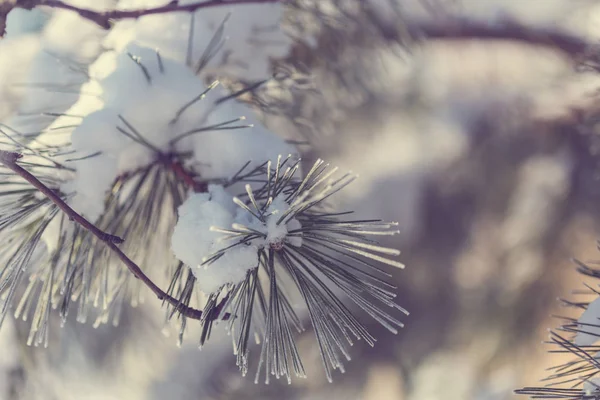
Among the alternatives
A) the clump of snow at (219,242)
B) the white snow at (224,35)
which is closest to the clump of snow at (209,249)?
the clump of snow at (219,242)

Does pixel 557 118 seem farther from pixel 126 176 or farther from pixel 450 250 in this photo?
pixel 126 176

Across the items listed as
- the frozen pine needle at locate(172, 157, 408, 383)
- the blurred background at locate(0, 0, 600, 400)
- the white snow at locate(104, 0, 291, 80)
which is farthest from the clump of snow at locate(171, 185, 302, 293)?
the blurred background at locate(0, 0, 600, 400)

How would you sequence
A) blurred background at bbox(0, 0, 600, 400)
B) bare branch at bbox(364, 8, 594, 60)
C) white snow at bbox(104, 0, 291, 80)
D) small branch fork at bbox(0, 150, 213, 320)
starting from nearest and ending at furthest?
small branch fork at bbox(0, 150, 213, 320), white snow at bbox(104, 0, 291, 80), bare branch at bbox(364, 8, 594, 60), blurred background at bbox(0, 0, 600, 400)

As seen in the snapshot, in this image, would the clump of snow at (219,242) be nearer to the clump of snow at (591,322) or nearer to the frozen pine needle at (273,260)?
the frozen pine needle at (273,260)

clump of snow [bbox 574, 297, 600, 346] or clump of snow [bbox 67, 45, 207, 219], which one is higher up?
clump of snow [bbox 67, 45, 207, 219]

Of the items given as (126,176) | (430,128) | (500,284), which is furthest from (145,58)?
(500,284)

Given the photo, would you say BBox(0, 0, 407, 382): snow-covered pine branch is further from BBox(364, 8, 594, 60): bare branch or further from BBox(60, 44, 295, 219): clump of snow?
BBox(364, 8, 594, 60): bare branch
